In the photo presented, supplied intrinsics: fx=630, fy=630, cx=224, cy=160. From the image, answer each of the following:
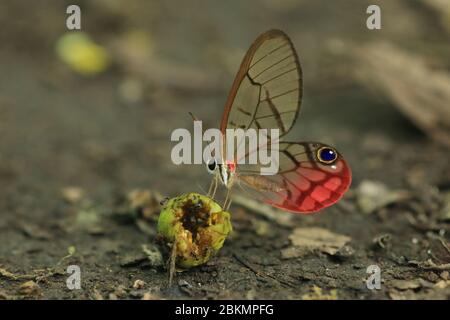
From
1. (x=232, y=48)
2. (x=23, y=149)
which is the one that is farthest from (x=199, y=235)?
(x=232, y=48)

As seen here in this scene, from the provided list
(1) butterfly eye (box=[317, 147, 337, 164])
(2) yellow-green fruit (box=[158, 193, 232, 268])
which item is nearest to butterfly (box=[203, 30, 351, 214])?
(1) butterfly eye (box=[317, 147, 337, 164])

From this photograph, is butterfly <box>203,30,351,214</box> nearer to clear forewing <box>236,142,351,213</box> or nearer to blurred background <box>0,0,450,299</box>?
clear forewing <box>236,142,351,213</box>

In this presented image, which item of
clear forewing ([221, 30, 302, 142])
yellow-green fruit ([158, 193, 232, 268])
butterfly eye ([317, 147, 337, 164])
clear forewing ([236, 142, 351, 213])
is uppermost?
clear forewing ([221, 30, 302, 142])

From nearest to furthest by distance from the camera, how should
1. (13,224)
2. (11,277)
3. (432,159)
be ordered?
(11,277) < (13,224) < (432,159)

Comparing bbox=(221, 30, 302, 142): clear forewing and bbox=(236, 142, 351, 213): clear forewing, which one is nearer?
bbox=(221, 30, 302, 142): clear forewing

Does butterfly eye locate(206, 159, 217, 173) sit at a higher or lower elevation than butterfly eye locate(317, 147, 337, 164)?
lower
